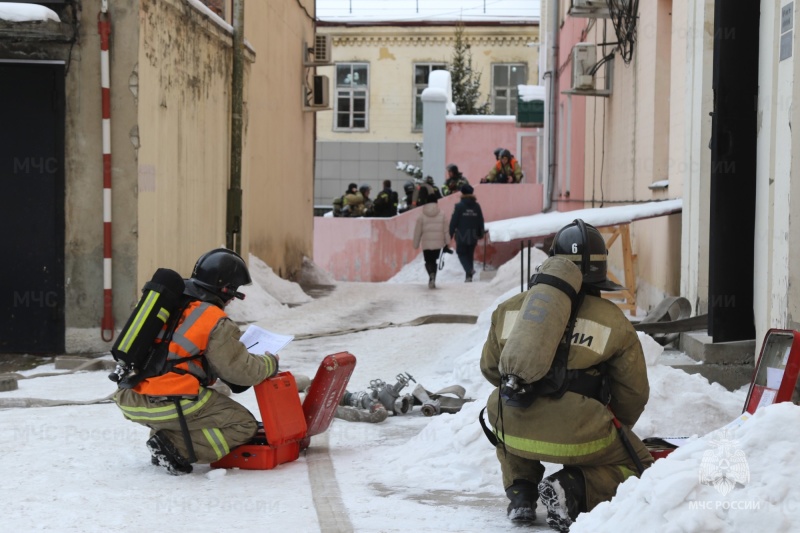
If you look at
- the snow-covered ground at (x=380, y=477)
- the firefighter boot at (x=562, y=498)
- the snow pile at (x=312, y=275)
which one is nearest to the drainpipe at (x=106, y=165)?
the snow-covered ground at (x=380, y=477)

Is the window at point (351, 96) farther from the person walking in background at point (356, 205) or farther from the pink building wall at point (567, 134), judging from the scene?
the pink building wall at point (567, 134)

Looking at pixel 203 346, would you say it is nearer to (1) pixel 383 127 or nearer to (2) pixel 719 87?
(2) pixel 719 87

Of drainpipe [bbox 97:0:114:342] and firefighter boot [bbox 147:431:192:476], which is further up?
drainpipe [bbox 97:0:114:342]

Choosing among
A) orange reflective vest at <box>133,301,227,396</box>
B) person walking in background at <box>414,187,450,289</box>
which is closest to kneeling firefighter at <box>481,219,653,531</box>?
orange reflective vest at <box>133,301,227,396</box>

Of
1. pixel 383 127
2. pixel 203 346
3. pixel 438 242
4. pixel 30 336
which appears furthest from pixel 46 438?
pixel 383 127

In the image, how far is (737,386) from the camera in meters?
8.28

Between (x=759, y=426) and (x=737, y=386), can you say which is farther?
(x=737, y=386)

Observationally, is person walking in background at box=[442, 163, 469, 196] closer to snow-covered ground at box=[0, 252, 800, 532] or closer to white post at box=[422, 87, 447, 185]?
white post at box=[422, 87, 447, 185]

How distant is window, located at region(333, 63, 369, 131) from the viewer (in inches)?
1513

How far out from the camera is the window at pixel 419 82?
38.4 m

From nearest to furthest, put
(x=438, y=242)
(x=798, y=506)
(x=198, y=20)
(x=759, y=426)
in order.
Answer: (x=798, y=506) → (x=759, y=426) → (x=198, y=20) → (x=438, y=242)

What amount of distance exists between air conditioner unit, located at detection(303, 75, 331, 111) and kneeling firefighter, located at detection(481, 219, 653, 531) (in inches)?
664

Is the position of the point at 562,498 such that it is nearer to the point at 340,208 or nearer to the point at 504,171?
the point at 504,171

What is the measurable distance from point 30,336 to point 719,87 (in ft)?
20.2
